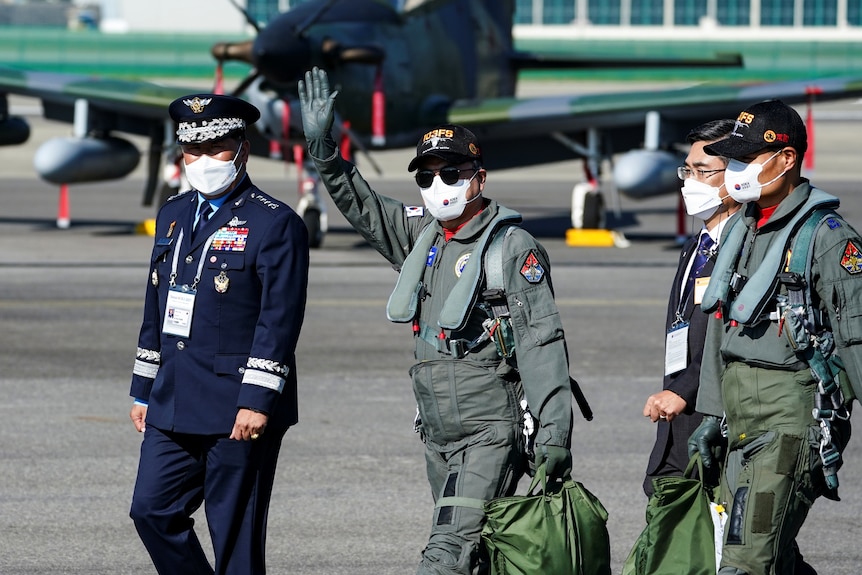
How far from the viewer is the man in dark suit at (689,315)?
5.59 meters

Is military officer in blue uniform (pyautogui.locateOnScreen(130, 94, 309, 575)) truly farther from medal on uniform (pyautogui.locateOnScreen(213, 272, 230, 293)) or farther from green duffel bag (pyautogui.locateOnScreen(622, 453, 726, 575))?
green duffel bag (pyautogui.locateOnScreen(622, 453, 726, 575))

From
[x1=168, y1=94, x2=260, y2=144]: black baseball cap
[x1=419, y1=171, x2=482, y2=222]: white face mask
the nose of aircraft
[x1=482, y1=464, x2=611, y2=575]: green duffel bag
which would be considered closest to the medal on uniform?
[x1=168, y1=94, x2=260, y2=144]: black baseball cap

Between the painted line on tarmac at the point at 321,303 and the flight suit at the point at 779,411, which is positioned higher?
the flight suit at the point at 779,411

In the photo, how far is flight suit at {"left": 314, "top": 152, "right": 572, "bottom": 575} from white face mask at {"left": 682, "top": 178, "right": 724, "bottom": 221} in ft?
3.05

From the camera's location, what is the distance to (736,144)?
203 inches

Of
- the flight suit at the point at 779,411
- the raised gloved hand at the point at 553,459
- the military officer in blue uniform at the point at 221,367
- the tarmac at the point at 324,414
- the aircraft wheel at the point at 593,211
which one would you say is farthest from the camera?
the aircraft wheel at the point at 593,211

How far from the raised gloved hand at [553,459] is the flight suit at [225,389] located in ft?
3.07

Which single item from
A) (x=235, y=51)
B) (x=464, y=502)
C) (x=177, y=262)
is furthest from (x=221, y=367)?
(x=235, y=51)

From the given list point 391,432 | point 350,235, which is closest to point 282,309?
point 391,432

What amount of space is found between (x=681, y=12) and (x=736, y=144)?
93814mm

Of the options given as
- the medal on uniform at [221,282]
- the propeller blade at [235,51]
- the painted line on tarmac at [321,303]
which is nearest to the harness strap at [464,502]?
the medal on uniform at [221,282]

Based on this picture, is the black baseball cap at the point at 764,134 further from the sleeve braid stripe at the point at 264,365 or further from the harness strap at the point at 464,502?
the sleeve braid stripe at the point at 264,365

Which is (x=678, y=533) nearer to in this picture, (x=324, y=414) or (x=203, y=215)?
(x=203, y=215)

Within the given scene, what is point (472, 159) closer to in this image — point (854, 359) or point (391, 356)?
point (854, 359)
